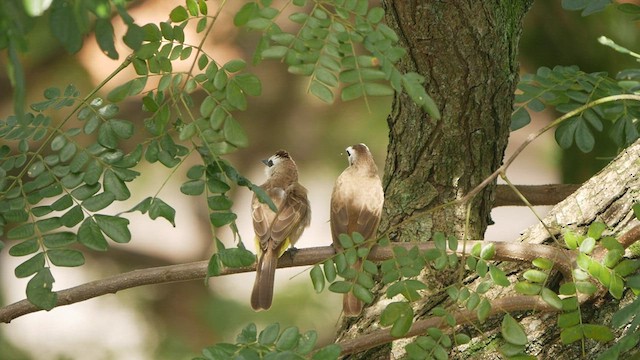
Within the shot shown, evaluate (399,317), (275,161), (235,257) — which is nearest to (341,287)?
(399,317)

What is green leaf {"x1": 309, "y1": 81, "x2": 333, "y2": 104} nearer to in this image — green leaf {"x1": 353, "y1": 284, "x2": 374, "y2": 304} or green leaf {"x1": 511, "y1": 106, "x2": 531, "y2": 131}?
green leaf {"x1": 353, "y1": 284, "x2": 374, "y2": 304}

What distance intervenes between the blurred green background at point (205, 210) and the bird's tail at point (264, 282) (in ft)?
7.39

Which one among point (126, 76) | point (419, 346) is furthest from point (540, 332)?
point (126, 76)

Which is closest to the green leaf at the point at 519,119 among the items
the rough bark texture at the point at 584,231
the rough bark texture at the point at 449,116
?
the rough bark texture at the point at 449,116

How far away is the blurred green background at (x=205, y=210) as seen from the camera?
17.3 ft

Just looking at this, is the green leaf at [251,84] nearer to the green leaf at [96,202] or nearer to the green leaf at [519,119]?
the green leaf at [96,202]

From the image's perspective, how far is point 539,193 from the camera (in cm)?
341

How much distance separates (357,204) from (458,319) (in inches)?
27.9

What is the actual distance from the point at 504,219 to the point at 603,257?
3.13 meters

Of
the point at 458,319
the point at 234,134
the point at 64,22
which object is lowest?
the point at 458,319

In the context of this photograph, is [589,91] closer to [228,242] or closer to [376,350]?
[376,350]

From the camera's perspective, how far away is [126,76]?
5.86 metres

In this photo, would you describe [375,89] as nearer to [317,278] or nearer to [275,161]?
[317,278]

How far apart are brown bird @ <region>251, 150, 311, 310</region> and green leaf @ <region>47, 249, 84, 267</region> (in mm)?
907
